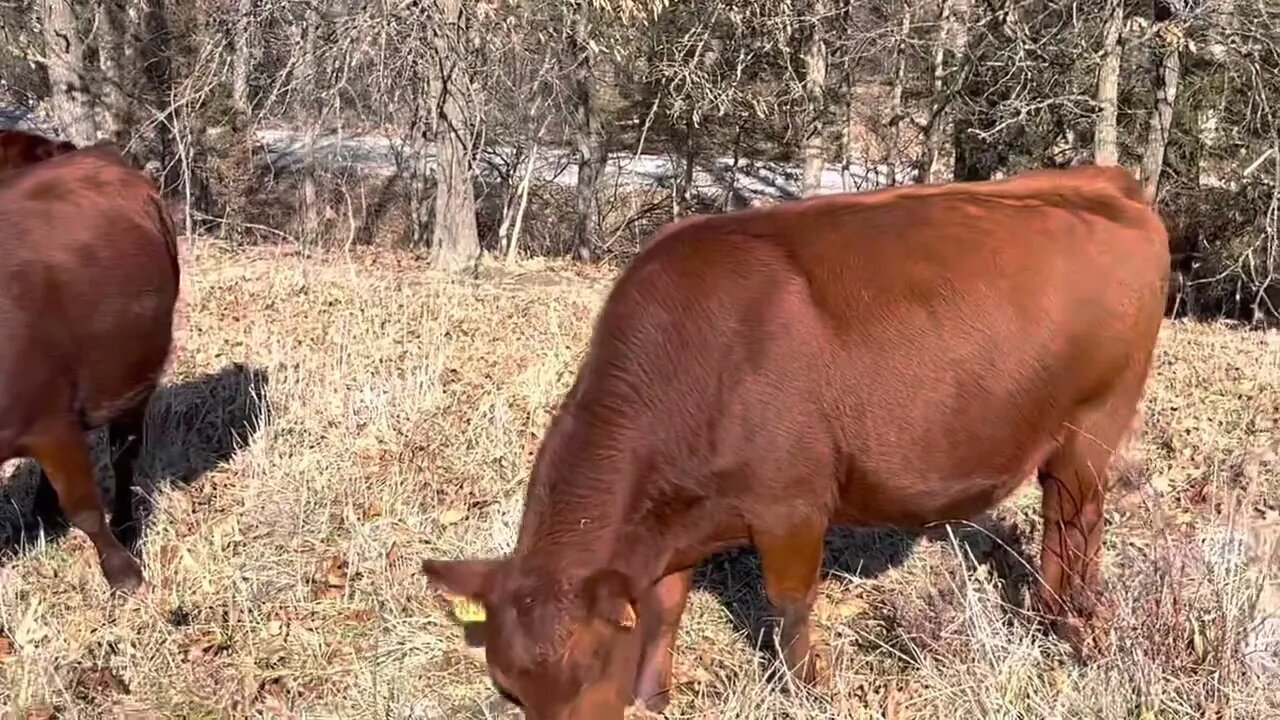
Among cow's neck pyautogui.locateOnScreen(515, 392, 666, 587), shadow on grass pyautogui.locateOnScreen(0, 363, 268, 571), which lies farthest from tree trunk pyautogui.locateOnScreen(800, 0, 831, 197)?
cow's neck pyautogui.locateOnScreen(515, 392, 666, 587)

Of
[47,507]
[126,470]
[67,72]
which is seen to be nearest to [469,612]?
[126,470]

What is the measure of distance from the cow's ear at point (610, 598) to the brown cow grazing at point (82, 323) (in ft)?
9.27

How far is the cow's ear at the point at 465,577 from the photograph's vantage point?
321cm

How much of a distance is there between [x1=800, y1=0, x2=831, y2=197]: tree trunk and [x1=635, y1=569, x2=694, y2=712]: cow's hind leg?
40.3 feet

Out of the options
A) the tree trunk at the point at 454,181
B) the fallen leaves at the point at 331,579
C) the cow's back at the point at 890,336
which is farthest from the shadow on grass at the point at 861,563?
the tree trunk at the point at 454,181

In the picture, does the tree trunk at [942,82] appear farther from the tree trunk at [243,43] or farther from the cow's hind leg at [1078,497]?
the cow's hind leg at [1078,497]

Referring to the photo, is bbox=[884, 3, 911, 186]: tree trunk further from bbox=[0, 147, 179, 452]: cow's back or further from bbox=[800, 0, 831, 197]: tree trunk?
bbox=[0, 147, 179, 452]: cow's back

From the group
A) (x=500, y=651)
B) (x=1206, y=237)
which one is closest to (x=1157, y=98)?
(x=1206, y=237)

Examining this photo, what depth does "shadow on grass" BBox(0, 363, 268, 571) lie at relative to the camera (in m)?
5.78

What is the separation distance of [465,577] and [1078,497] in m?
2.48

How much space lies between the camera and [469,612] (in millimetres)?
3189

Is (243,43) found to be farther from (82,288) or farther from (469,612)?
(469,612)

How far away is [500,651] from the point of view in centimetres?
305

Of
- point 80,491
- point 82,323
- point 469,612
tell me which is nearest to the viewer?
point 469,612
